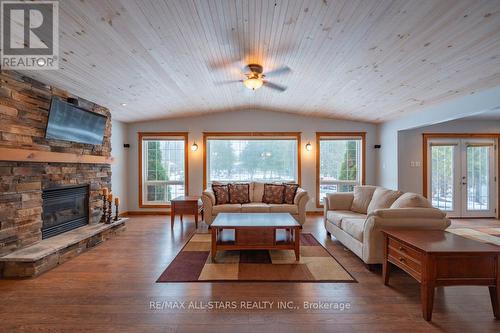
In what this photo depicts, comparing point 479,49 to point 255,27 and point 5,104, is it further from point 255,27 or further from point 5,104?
point 5,104

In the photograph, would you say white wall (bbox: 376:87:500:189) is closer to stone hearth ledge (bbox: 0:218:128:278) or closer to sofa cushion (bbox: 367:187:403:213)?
sofa cushion (bbox: 367:187:403:213)

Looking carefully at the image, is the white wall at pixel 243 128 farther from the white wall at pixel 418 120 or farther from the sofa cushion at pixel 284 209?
the sofa cushion at pixel 284 209

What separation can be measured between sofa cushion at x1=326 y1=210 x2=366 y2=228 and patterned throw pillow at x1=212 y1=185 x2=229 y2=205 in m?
2.03

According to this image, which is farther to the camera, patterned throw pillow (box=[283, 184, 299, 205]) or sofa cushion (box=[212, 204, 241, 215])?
patterned throw pillow (box=[283, 184, 299, 205])

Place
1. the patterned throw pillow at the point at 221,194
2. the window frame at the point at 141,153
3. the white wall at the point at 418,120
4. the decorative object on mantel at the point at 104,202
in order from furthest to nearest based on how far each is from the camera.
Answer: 1. the window frame at the point at 141,153
2. the patterned throw pillow at the point at 221,194
3. the decorative object on mantel at the point at 104,202
4. the white wall at the point at 418,120

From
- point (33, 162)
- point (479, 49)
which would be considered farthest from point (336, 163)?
point (33, 162)

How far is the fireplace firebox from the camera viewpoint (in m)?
3.72

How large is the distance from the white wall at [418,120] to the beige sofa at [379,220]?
1790 millimetres

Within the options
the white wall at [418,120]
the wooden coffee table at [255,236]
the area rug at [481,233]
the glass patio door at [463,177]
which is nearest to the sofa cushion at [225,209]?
the wooden coffee table at [255,236]

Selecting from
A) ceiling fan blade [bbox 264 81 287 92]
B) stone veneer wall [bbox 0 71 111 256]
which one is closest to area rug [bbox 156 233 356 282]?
stone veneer wall [bbox 0 71 111 256]

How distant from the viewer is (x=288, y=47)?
3.09 meters

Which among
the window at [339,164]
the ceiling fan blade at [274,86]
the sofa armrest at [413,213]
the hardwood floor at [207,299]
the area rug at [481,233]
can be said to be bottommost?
the hardwood floor at [207,299]

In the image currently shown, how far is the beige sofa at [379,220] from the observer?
9.50 feet

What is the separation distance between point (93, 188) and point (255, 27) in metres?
4.08
